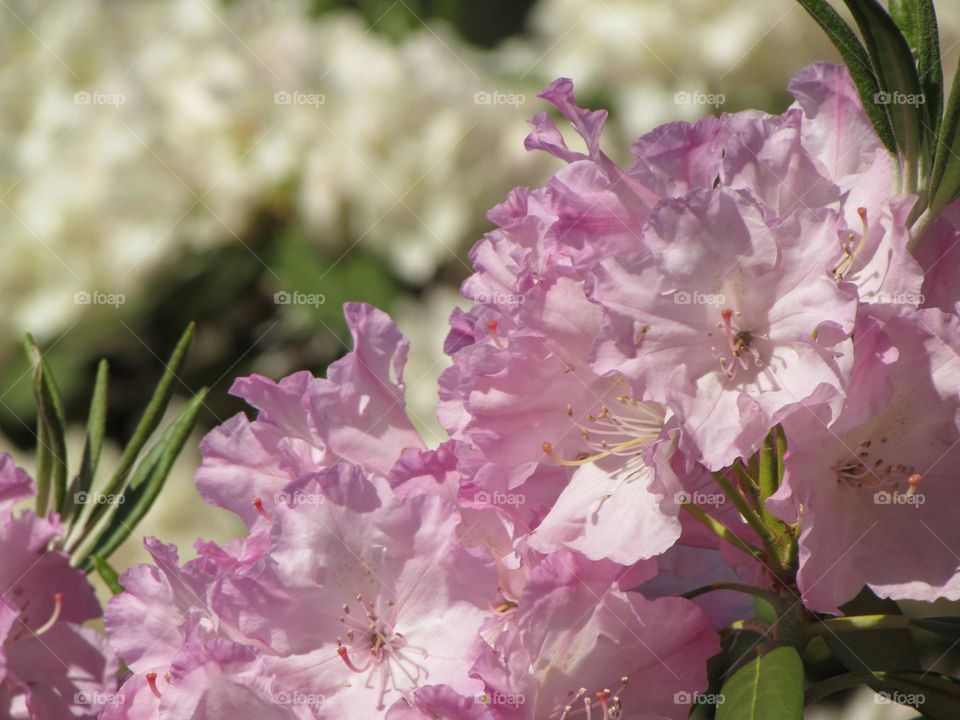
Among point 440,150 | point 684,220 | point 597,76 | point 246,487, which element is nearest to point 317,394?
point 246,487

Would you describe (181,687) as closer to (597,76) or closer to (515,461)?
(515,461)

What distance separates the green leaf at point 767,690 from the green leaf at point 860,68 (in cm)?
21

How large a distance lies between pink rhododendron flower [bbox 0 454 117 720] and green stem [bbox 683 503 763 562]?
32cm

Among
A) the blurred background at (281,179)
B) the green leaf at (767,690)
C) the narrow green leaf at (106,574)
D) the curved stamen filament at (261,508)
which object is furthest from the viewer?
the blurred background at (281,179)

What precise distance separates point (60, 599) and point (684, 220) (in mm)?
389

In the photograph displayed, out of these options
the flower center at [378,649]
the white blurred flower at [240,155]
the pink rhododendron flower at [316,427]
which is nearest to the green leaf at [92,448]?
the pink rhododendron flower at [316,427]

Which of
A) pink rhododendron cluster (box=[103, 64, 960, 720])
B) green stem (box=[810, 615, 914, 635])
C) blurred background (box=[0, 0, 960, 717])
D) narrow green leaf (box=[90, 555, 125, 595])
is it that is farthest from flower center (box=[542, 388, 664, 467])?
blurred background (box=[0, 0, 960, 717])

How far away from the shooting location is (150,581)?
57 cm

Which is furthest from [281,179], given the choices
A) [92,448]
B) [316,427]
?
[316,427]

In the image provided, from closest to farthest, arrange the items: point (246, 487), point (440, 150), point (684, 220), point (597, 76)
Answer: point (684, 220)
point (246, 487)
point (440, 150)
point (597, 76)

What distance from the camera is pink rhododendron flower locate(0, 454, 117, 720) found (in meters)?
0.64

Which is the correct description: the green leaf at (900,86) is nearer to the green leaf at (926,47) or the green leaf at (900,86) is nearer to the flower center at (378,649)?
the green leaf at (926,47)

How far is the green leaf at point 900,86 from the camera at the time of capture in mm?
508

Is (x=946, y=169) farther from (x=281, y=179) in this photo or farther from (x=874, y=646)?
(x=281, y=179)
